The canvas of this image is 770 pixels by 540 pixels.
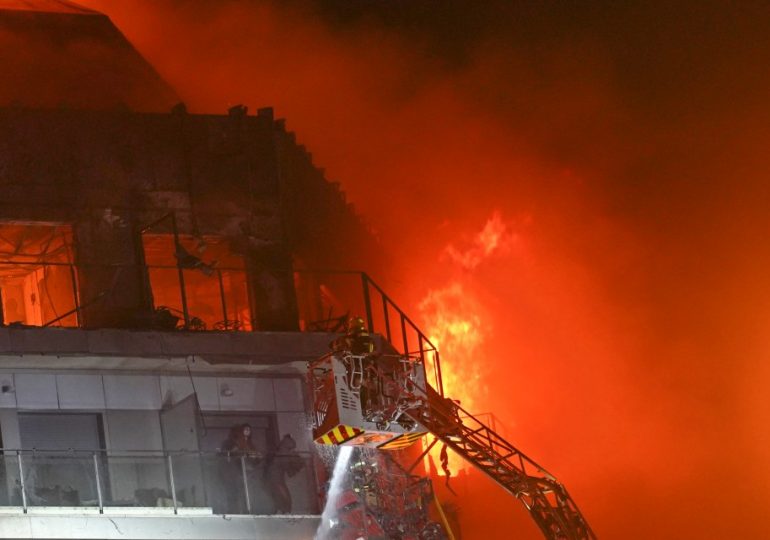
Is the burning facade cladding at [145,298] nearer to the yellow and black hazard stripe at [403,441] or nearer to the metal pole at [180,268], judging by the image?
the metal pole at [180,268]

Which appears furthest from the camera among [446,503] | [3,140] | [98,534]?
[446,503]

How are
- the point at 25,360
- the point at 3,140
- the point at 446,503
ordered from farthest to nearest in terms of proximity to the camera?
the point at 446,503, the point at 3,140, the point at 25,360

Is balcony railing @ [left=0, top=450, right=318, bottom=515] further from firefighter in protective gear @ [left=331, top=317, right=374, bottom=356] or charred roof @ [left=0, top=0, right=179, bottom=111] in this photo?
charred roof @ [left=0, top=0, right=179, bottom=111]

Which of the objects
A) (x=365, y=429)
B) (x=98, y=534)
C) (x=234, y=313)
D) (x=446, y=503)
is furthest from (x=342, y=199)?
(x=98, y=534)

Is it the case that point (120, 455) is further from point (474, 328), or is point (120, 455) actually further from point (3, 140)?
point (474, 328)

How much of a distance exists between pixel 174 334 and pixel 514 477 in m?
7.96

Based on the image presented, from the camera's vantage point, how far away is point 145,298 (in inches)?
1437

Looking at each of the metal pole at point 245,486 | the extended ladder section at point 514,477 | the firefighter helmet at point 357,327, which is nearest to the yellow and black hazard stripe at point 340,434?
the extended ladder section at point 514,477

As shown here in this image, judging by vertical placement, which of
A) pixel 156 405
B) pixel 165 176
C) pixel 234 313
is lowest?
pixel 156 405

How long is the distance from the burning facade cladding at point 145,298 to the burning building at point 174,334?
1.8 inches

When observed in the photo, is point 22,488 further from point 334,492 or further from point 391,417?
point 334,492

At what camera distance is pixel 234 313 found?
134 feet

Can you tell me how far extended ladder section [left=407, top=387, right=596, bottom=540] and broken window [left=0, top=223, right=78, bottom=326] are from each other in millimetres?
8525

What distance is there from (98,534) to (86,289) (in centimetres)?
694
